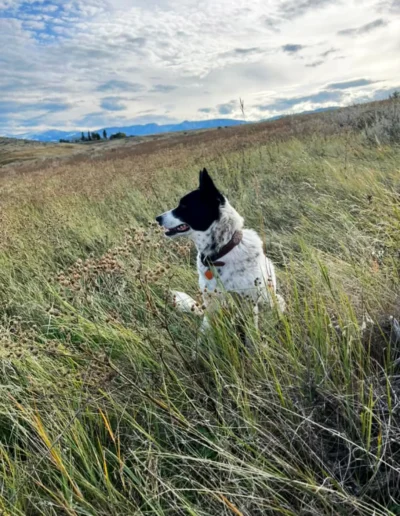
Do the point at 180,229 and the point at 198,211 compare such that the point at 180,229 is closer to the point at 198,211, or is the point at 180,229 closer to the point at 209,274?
the point at 198,211

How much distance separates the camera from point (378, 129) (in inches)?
Answer: 335

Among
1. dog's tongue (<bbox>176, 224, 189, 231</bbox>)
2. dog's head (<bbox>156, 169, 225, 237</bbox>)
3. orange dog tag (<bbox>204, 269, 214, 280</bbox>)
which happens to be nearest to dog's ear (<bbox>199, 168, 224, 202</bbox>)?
dog's head (<bbox>156, 169, 225, 237</bbox>)

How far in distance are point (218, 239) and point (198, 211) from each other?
0.37m

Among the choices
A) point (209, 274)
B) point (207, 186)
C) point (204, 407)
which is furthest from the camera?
point (207, 186)

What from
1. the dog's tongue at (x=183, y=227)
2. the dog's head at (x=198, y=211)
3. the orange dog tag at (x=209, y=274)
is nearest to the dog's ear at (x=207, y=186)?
the dog's head at (x=198, y=211)

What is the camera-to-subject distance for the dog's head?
334 centimetres

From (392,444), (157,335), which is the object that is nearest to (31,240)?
(157,335)

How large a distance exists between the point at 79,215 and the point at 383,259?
4525 millimetres

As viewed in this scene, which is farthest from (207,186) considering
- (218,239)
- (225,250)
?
(225,250)

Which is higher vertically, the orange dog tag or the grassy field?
the orange dog tag

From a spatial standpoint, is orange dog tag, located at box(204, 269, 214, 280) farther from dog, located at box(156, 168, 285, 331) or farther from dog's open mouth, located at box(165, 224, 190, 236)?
dog's open mouth, located at box(165, 224, 190, 236)

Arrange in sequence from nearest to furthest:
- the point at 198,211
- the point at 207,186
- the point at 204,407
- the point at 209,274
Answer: the point at 204,407 → the point at 209,274 → the point at 207,186 → the point at 198,211

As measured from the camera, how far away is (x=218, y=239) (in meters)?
3.34

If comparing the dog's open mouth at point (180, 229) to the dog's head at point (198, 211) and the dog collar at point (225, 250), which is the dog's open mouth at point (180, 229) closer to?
the dog's head at point (198, 211)
